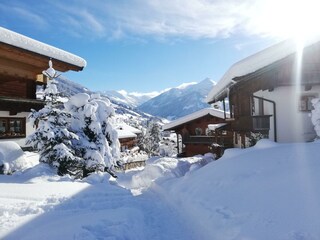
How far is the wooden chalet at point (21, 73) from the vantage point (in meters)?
11.8

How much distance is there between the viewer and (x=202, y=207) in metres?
7.23

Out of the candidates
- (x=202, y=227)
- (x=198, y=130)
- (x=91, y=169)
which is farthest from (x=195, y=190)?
(x=198, y=130)

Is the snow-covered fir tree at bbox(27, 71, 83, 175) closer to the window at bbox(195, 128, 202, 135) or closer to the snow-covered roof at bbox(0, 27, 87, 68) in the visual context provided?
the snow-covered roof at bbox(0, 27, 87, 68)

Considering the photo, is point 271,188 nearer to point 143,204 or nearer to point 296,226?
point 296,226

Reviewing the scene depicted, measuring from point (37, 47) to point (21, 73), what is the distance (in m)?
1.71

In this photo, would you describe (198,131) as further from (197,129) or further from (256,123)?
(256,123)

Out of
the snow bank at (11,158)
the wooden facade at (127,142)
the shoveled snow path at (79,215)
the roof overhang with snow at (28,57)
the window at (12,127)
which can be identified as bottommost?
the wooden facade at (127,142)

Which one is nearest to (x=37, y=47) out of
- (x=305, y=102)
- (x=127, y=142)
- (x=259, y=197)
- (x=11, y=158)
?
(x=11, y=158)

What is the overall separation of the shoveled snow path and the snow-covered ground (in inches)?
0.6

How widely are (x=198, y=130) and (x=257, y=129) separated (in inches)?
625

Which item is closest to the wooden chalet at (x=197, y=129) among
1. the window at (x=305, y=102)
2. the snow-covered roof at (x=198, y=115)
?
the snow-covered roof at (x=198, y=115)

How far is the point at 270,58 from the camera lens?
17.5 metres

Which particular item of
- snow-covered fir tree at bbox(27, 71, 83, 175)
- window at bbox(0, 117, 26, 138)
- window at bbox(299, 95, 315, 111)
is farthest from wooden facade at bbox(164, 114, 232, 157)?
snow-covered fir tree at bbox(27, 71, 83, 175)

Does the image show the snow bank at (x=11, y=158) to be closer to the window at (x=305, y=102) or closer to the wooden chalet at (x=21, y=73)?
the wooden chalet at (x=21, y=73)
